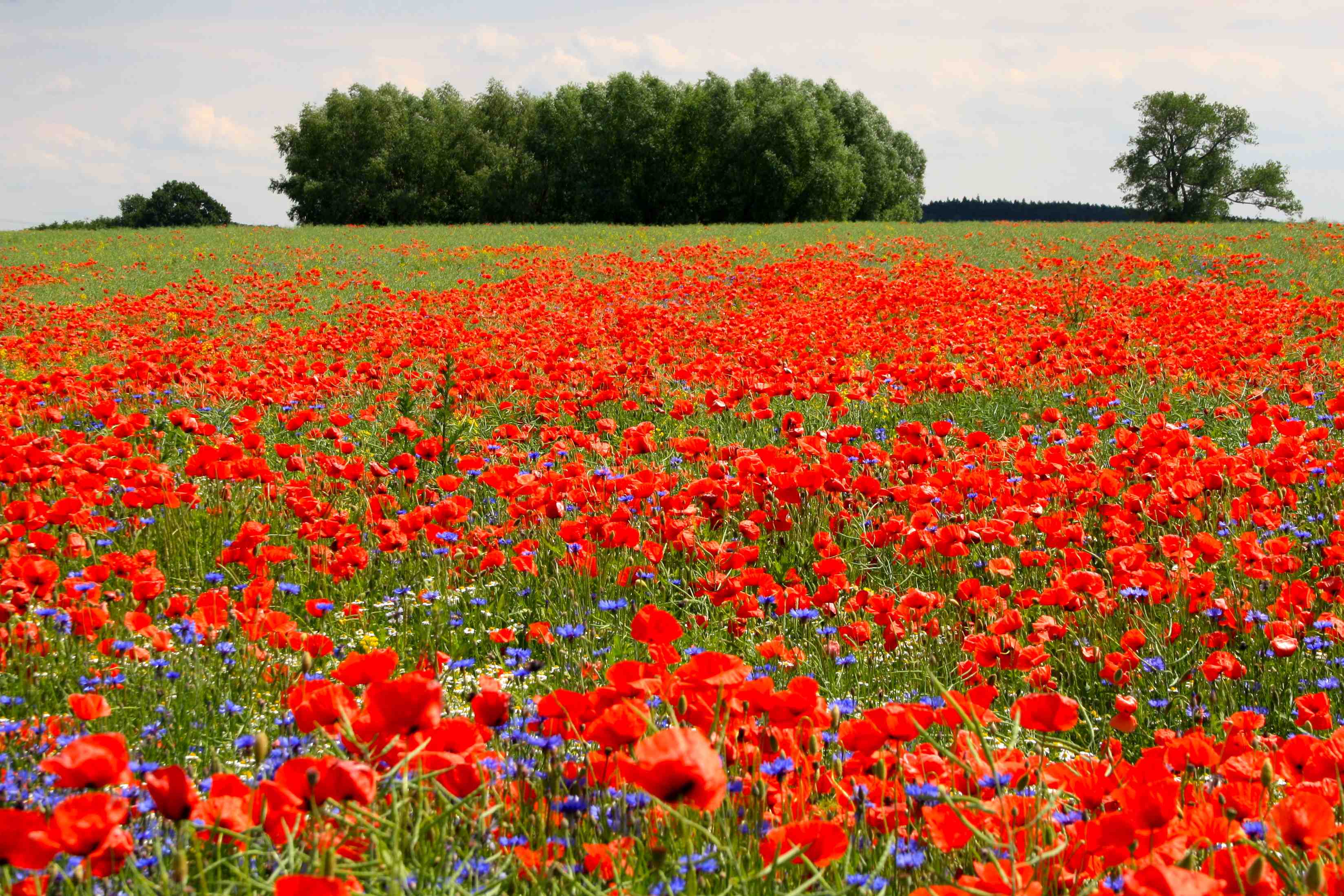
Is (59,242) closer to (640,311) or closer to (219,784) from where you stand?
(640,311)

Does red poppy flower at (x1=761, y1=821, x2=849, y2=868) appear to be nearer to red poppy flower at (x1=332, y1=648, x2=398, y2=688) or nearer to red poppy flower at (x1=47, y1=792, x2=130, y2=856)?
red poppy flower at (x1=332, y1=648, x2=398, y2=688)

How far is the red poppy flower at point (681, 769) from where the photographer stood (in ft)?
4.68

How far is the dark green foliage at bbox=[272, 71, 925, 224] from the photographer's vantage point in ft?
173

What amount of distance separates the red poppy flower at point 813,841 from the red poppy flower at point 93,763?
100 cm

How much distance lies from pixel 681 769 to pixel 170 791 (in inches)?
31.8

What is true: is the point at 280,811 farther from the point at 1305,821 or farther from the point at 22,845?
the point at 1305,821

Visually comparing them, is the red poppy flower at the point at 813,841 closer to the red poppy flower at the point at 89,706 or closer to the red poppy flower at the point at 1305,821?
the red poppy flower at the point at 1305,821

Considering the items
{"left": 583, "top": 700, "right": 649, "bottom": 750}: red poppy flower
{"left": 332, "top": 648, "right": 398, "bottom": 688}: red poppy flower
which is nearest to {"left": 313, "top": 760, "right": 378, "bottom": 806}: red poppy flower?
{"left": 332, "top": 648, "right": 398, "bottom": 688}: red poppy flower

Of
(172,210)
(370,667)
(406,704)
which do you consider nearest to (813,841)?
(406,704)

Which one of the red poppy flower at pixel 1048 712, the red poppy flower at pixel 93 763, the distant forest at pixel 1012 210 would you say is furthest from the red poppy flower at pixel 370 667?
the distant forest at pixel 1012 210

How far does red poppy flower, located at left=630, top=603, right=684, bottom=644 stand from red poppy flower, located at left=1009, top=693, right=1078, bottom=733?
0.68m

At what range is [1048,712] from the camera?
207 cm

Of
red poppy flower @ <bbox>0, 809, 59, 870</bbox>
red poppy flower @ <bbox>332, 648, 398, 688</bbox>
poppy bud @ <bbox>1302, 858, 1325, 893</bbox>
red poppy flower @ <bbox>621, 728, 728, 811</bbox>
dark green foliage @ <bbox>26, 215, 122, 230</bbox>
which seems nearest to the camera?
poppy bud @ <bbox>1302, 858, 1325, 893</bbox>

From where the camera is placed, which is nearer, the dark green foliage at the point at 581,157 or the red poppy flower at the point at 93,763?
the red poppy flower at the point at 93,763
